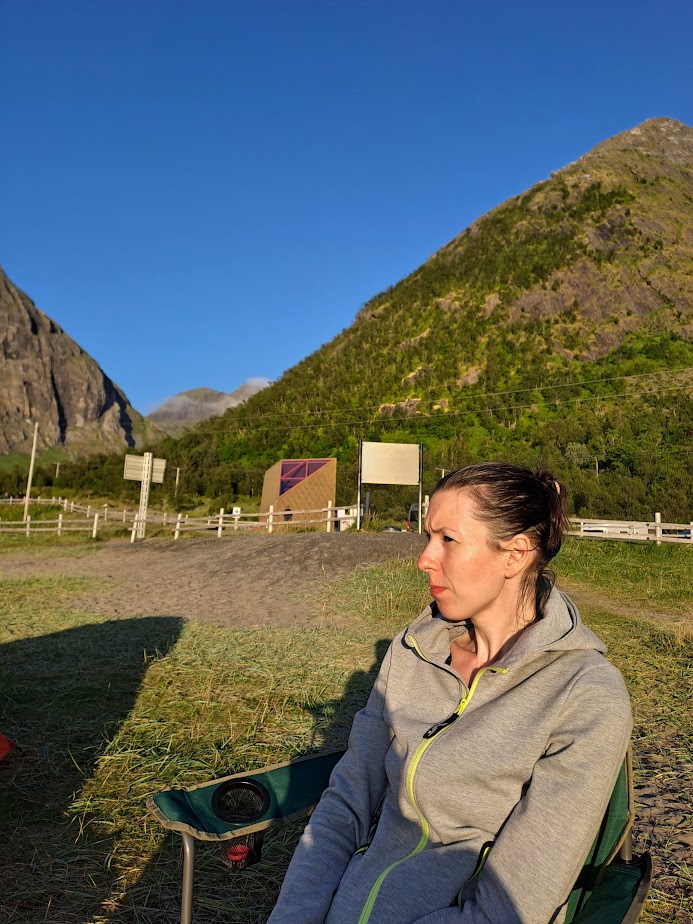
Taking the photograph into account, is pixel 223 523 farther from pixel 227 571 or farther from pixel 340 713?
pixel 340 713

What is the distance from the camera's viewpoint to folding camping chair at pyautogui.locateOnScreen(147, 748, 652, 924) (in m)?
1.52

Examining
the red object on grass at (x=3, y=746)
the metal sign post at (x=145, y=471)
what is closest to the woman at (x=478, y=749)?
the red object on grass at (x=3, y=746)

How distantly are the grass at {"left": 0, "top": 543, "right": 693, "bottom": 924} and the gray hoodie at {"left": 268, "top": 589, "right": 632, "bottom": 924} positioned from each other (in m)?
1.20

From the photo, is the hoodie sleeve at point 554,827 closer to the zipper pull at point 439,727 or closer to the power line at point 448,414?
the zipper pull at point 439,727

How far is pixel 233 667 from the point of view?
18.6 feet

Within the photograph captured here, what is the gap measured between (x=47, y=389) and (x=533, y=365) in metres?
113

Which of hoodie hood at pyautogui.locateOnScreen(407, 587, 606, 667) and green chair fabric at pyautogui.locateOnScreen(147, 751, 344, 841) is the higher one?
hoodie hood at pyautogui.locateOnScreen(407, 587, 606, 667)

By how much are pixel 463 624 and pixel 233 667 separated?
13.2 feet

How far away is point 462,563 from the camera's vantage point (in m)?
1.95

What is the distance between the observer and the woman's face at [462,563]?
6.36ft

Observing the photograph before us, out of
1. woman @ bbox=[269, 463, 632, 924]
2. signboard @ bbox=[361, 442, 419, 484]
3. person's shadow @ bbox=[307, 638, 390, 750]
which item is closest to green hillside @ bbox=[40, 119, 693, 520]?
signboard @ bbox=[361, 442, 419, 484]

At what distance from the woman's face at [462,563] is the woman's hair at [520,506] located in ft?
0.11

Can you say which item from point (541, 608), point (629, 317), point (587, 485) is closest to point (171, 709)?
point (541, 608)

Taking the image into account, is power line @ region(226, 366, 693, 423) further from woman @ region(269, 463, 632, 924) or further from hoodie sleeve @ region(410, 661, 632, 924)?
hoodie sleeve @ region(410, 661, 632, 924)
